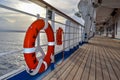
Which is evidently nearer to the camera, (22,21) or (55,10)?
(22,21)

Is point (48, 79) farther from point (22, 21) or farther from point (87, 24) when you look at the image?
point (87, 24)

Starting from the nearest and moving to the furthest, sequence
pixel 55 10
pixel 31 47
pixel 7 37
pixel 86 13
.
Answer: pixel 31 47
pixel 7 37
pixel 55 10
pixel 86 13

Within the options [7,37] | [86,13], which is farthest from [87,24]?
[7,37]

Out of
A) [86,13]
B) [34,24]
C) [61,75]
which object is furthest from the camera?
[86,13]

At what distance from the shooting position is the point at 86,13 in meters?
8.41

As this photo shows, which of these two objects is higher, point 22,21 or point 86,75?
point 22,21

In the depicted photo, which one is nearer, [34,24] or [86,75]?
[34,24]

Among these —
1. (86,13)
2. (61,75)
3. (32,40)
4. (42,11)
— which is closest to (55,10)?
(42,11)

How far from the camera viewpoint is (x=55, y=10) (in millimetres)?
2248

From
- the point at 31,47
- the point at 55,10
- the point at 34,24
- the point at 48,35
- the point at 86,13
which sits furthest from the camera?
the point at 86,13

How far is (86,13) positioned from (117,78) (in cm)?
649

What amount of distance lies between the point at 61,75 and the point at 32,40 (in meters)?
0.80

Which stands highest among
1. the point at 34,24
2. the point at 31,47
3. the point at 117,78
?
the point at 34,24

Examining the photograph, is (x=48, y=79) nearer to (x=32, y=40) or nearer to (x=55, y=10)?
(x=32, y=40)
